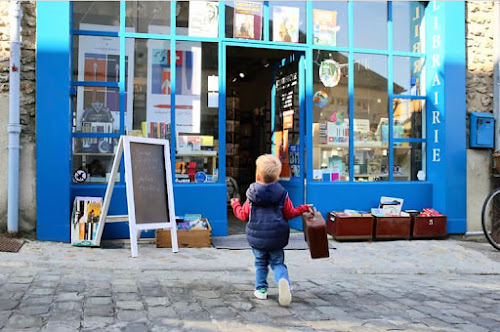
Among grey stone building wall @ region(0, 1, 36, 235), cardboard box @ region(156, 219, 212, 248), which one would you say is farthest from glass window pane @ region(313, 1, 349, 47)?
grey stone building wall @ region(0, 1, 36, 235)

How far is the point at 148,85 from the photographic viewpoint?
6.77 m

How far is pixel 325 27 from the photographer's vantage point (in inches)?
297

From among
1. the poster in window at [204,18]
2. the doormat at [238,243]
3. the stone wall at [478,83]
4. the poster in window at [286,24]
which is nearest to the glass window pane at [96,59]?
the poster in window at [204,18]

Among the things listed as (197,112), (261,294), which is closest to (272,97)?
(197,112)

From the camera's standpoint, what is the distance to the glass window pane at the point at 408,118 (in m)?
7.87

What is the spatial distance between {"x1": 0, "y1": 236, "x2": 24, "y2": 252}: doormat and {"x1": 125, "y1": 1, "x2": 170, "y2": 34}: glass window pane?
310 centimetres

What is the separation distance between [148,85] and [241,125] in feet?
18.0

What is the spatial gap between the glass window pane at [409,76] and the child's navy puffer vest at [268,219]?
4594 millimetres

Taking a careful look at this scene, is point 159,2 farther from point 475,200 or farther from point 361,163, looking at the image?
point 475,200

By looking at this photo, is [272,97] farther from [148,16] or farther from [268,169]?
[268,169]

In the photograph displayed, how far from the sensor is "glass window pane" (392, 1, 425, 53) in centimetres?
796

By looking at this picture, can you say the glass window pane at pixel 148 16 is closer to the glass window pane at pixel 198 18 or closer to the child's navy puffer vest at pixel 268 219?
the glass window pane at pixel 198 18

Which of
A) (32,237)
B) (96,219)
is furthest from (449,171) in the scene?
(32,237)

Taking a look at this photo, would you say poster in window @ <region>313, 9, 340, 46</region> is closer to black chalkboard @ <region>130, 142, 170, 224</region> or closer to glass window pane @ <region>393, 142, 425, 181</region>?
glass window pane @ <region>393, 142, 425, 181</region>
